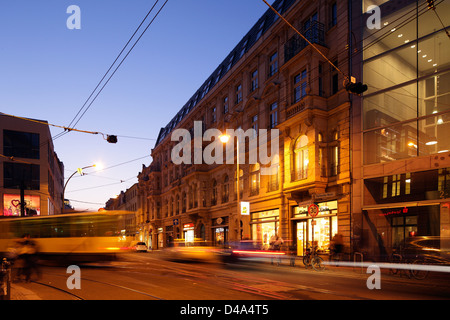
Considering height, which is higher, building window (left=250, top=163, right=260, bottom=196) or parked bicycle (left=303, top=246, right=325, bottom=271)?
building window (left=250, top=163, right=260, bottom=196)

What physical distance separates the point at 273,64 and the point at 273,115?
13.4ft

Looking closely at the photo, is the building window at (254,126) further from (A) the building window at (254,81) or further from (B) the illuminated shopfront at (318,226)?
(B) the illuminated shopfront at (318,226)

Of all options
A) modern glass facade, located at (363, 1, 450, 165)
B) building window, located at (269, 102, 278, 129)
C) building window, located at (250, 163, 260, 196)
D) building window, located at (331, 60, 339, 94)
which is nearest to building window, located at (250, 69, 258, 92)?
building window, located at (269, 102, 278, 129)

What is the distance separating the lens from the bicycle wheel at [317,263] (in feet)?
57.3

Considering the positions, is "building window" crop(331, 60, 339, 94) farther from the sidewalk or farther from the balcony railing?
the sidewalk

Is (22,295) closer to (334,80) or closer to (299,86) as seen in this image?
(334,80)

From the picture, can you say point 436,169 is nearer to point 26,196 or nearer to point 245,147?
point 245,147

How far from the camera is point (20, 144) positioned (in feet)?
156

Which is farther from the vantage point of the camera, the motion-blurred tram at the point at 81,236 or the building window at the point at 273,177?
the building window at the point at 273,177

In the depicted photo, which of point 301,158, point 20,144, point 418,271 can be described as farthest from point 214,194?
point 20,144

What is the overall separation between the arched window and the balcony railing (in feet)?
18.9

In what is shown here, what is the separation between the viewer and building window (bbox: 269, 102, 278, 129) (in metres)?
27.9

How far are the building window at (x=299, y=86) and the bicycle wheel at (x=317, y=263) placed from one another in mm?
11152

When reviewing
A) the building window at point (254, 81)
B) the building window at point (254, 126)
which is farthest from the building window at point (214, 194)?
the building window at point (254, 81)
